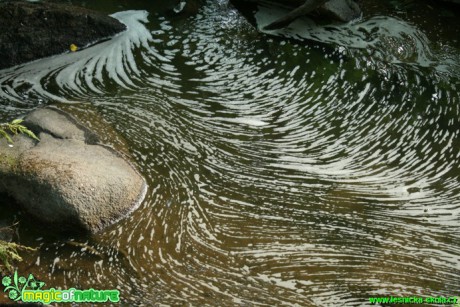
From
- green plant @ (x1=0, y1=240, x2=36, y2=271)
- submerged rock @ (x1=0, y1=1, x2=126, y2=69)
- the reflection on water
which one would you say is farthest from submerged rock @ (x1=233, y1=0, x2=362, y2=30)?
green plant @ (x1=0, y1=240, x2=36, y2=271)

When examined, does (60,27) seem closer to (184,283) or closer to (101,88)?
(101,88)

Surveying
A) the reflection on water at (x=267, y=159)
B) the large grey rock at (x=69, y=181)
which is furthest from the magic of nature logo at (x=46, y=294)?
the large grey rock at (x=69, y=181)

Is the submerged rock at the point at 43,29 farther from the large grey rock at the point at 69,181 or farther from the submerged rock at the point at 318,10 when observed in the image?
the submerged rock at the point at 318,10

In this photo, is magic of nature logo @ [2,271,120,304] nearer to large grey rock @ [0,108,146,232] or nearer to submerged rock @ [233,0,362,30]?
large grey rock @ [0,108,146,232]

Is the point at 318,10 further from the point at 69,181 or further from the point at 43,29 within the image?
the point at 69,181

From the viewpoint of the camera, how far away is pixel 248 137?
369 centimetres

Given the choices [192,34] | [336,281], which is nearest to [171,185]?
[336,281]

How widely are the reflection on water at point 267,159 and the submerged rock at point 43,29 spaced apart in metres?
0.10

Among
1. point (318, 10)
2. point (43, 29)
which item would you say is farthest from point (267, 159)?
point (43, 29)

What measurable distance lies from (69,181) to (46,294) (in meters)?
0.61

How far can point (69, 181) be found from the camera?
3.02m

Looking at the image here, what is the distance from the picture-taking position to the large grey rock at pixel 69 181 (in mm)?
2994

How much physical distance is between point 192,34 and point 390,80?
1610 mm

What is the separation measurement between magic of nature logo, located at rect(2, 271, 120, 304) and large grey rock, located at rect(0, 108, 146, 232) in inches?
14.6
